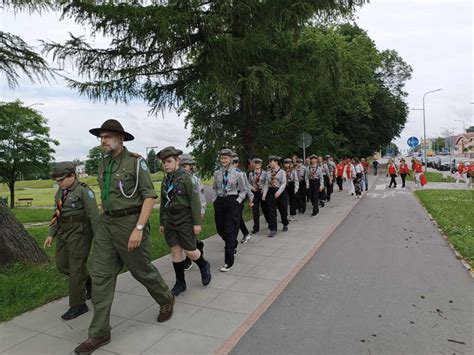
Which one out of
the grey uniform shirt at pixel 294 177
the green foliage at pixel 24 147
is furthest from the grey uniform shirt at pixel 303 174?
the green foliage at pixel 24 147

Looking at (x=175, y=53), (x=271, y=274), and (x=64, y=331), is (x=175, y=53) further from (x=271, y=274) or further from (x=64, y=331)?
(x=64, y=331)

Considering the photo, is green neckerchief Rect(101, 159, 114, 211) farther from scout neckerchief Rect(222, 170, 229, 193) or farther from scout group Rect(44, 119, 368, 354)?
scout neckerchief Rect(222, 170, 229, 193)

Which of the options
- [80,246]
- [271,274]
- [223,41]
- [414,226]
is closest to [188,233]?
[80,246]

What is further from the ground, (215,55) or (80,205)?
(215,55)

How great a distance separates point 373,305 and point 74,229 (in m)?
3.45

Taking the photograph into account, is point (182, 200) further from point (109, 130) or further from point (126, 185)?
point (109, 130)

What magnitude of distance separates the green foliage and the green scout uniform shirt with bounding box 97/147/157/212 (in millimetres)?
22426

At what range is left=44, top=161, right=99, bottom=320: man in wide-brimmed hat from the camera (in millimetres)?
4086

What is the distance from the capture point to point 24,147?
24062mm

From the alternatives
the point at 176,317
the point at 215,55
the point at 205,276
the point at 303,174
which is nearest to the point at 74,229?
the point at 176,317

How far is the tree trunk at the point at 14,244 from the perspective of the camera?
5.84 metres

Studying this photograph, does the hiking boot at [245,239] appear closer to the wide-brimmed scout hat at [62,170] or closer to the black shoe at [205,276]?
the black shoe at [205,276]

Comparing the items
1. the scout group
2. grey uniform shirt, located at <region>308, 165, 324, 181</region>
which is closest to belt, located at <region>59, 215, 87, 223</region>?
the scout group

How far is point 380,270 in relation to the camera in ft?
18.3
